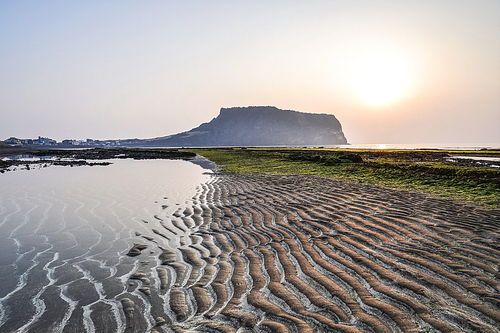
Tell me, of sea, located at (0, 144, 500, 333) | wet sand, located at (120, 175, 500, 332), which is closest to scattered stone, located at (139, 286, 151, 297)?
wet sand, located at (120, 175, 500, 332)

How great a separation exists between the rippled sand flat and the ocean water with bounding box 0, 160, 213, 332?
3 cm

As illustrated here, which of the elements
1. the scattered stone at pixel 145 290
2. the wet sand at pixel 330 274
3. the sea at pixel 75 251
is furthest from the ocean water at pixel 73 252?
the wet sand at pixel 330 274

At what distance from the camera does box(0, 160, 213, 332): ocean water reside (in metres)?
4.11

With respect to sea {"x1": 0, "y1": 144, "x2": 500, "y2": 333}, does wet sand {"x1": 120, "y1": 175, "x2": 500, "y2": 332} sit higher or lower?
higher

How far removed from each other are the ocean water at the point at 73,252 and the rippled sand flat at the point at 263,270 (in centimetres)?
3

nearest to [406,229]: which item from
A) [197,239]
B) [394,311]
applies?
[394,311]

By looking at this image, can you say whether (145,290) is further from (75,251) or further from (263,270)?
(75,251)

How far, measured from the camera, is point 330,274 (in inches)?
192

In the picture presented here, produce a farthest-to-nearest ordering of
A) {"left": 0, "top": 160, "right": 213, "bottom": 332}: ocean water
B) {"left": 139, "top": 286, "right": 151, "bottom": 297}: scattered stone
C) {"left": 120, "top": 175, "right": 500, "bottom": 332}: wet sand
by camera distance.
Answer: {"left": 139, "top": 286, "right": 151, "bottom": 297}: scattered stone < {"left": 0, "top": 160, "right": 213, "bottom": 332}: ocean water < {"left": 120, "top": 175, "right": 500, "bottom": 332}: wet sand

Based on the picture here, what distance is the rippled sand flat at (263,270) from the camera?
372cm

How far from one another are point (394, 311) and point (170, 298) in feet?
10.1

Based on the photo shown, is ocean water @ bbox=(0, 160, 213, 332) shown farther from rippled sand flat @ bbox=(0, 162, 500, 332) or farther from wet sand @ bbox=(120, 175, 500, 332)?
wet sand @ bbox=(120, 175, 500, 332)

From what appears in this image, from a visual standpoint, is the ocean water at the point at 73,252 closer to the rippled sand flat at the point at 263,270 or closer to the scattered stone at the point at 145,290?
the rippled sand flat at the point at 263,270

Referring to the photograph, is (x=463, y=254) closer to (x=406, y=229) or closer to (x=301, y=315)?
(x=406, y=229)
